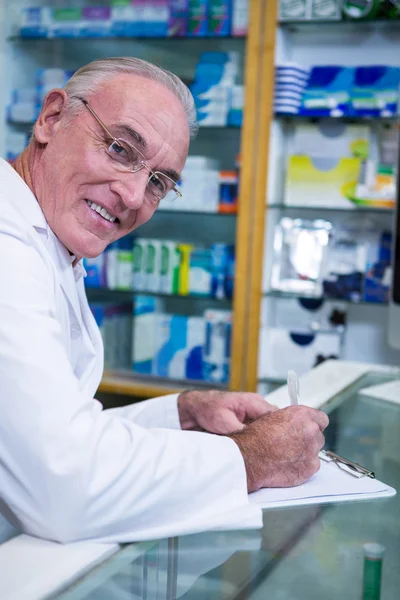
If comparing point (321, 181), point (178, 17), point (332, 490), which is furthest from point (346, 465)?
point (178, 17)

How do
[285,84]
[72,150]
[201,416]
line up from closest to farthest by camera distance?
1. [72,150]
2. [201,416]
3. [285,84]

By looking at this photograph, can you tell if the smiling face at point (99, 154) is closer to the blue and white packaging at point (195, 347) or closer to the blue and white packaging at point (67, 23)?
the blue and white packaging at point (195, 347)

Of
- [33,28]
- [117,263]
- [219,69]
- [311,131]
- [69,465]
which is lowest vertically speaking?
[69,465]

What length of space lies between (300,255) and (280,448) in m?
2.50

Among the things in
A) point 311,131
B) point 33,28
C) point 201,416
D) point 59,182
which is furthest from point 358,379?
point 33,28

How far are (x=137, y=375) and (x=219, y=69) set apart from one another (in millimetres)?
1494

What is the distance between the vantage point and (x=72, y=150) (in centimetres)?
131

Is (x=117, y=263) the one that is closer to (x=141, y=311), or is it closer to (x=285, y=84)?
(x=141, y=311)

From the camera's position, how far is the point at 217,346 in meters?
3.66

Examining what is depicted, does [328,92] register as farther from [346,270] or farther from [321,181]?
[346,270]

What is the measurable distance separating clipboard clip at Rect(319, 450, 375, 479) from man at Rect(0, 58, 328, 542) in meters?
0.06

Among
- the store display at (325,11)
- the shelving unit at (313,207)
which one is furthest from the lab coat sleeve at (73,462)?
the store display at (325,11)

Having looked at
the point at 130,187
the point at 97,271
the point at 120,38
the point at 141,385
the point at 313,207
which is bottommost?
the point at 141,385

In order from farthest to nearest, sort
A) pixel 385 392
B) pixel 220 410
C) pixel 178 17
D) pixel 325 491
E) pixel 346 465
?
pixel 178 17, pixel 385 392, pixel 220 410, pixel 346 465, pixel 325 491
